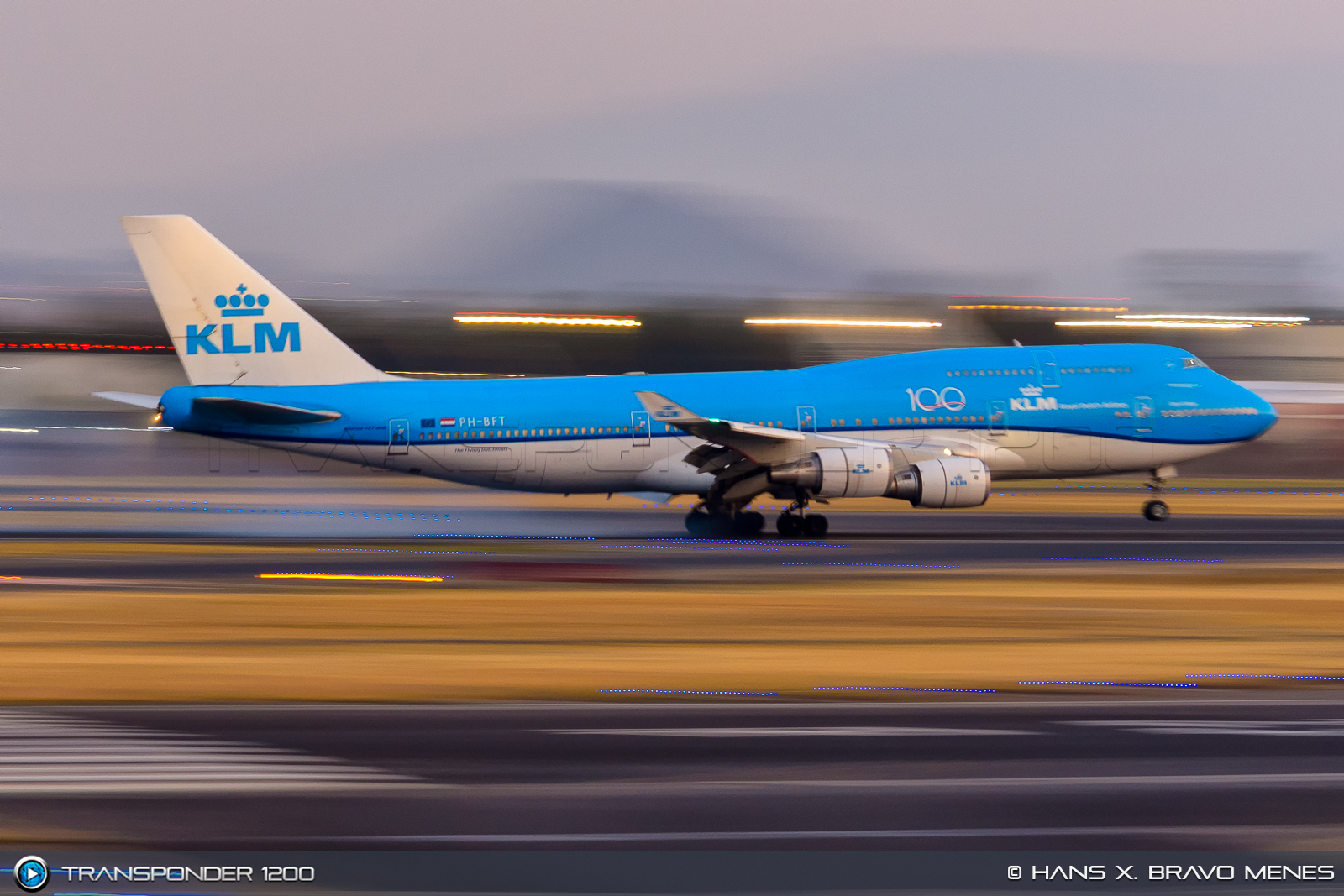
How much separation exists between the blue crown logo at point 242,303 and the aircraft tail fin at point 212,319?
21 millimetres

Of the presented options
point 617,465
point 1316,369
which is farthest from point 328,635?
point 1316,369

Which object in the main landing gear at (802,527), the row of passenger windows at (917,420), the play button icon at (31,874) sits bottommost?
the play button icon at (31,874)

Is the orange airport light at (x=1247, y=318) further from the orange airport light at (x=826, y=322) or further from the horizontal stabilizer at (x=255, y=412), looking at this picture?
the horizontal stabilizer at (x=255, y=412)

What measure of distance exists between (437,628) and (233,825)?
10195mm

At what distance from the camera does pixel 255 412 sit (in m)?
33.1

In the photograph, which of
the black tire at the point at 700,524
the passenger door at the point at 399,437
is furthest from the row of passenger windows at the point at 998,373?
the passenger door at the point at 399,437

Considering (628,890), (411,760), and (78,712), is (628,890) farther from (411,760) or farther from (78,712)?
(78,712)

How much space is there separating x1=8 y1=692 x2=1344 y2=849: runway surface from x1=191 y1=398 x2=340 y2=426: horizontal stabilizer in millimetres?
20219

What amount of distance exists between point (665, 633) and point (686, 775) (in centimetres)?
824

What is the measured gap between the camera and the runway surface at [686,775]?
8945mm

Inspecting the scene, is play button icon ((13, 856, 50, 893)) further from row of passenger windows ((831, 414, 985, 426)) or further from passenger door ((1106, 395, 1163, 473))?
passenger door ((1106, 395, 1163, 473))

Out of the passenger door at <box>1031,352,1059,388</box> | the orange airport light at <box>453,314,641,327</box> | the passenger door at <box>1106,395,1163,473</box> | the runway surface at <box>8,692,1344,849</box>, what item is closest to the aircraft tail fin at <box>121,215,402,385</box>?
→ the passenger door at <box>1031,352,1059,388</box>

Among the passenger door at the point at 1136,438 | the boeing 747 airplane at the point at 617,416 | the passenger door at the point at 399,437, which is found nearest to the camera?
the boeing 747 airplane at the point at 617,416

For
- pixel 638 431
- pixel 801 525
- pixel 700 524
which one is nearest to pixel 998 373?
pixel 801 525
